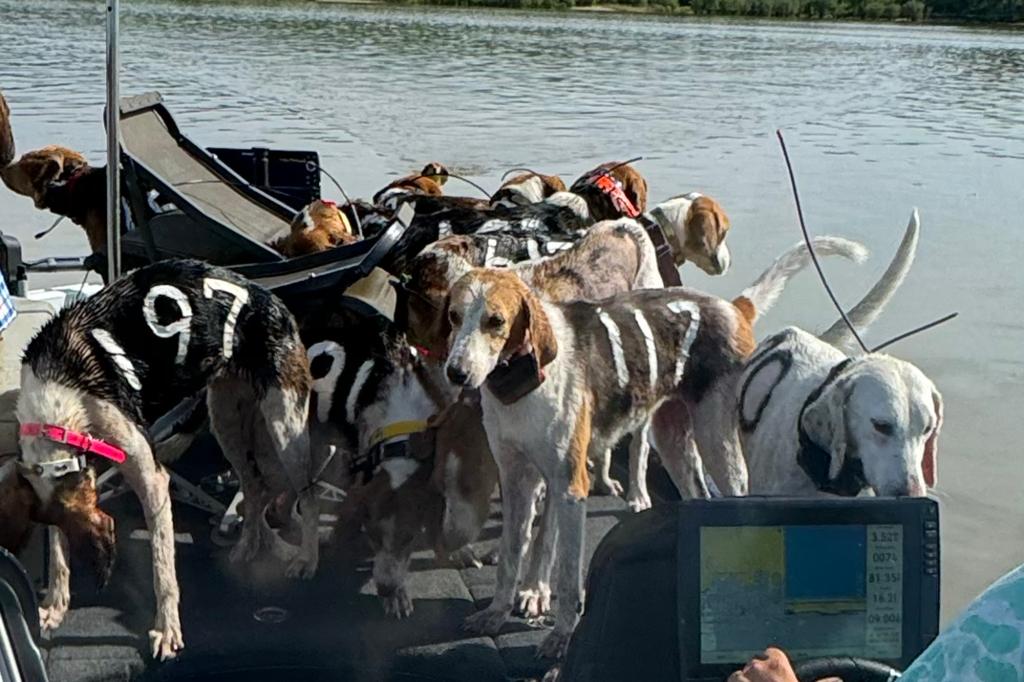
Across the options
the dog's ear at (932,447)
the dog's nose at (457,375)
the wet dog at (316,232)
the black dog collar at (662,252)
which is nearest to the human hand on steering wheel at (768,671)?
the dog's ear at (932,447)

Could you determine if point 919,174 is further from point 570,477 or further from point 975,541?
point 570,477

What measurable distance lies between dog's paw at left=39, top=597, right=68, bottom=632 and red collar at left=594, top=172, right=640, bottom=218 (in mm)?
2561

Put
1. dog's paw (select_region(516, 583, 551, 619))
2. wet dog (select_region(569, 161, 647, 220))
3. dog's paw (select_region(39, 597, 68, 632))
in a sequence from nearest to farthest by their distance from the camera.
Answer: dog's paw (select_region(39, 597, 68, 632)) → dog's paw (select_region(516, 583, 551, 619)) → wet dog (select_region(569, 161, 647, 220))

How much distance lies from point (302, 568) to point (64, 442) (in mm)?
958

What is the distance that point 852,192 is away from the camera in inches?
453

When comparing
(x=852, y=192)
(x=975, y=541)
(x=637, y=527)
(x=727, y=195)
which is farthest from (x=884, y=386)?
(x=852, y=192)

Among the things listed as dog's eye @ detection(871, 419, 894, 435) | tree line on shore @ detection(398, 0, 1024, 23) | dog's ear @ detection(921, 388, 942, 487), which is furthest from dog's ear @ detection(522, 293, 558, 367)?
tree line on shore @ detection(398, 0, 1024, 23)

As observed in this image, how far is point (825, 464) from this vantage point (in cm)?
342

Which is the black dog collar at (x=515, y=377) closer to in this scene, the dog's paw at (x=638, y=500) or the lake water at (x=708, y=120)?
the dog's paw at (x=638, y=500)

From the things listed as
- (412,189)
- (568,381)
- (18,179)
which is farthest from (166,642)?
(412,189)

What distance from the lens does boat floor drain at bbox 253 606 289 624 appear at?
3955mm

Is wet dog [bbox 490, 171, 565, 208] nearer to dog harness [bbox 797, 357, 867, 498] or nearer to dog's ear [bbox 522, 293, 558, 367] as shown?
dog's ear [bbox 522, 293, 558, 367]

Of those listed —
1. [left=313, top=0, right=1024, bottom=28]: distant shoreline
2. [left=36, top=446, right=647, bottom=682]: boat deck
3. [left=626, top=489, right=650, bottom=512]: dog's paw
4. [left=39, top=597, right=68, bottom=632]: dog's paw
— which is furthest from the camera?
[left=313, top=0, right=1024, bottom=28]: distant shoreline

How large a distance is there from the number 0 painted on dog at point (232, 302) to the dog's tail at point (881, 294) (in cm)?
171
